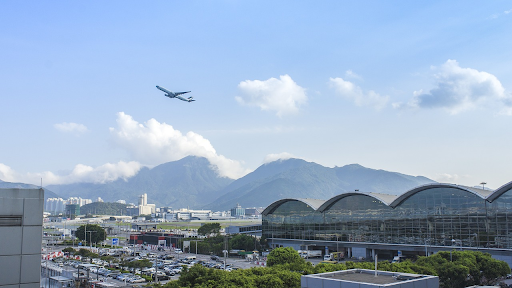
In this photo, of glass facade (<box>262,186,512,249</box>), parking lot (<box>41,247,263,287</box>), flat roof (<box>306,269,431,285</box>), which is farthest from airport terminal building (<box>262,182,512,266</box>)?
flat roof (<box>306,269,431,285</box>)

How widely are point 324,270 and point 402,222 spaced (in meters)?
34.3

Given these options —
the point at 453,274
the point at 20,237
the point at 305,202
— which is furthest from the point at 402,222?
the point at 20,237

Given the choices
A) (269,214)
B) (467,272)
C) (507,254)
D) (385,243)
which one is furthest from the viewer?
(269,214)

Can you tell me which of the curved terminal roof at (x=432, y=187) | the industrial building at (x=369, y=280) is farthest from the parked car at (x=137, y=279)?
the industrial building at (x=369, y=280)

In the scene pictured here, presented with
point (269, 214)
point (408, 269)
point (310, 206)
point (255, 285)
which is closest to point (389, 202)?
point (310, 206)

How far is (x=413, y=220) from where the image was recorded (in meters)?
62.3

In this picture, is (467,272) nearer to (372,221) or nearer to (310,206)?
(372,221)

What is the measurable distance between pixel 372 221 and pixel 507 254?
18788 mm

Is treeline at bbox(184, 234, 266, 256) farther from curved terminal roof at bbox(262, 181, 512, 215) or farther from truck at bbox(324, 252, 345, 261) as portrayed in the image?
truck at bbox(324, 252, 345, 261)

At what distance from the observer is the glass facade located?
182ft

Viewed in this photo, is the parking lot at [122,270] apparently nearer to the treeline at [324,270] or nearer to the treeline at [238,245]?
the treeline at [238,245]

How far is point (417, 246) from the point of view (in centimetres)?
6147

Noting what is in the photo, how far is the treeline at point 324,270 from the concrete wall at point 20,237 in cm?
1204

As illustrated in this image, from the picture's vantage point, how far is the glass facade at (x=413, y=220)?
182ft
